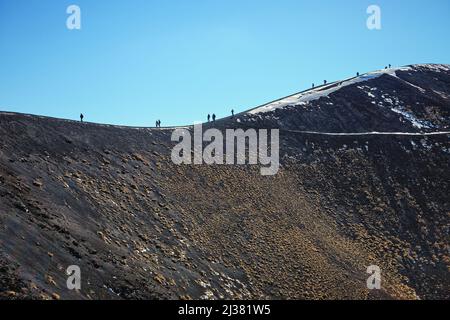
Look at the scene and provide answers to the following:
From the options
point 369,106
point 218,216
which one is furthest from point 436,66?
point 218,216

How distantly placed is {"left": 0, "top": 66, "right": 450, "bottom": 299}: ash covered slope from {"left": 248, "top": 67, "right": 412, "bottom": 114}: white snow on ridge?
531 cm

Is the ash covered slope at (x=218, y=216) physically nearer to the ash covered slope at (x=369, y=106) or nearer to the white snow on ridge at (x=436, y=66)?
the ash covered slope at (x=369, y=106)

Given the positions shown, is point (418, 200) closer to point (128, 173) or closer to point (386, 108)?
point (386, 108)

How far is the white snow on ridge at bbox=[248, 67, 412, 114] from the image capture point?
227ft

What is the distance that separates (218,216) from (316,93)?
1814 inches

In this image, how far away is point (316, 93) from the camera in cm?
7938

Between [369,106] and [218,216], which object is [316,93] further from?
[218,216]

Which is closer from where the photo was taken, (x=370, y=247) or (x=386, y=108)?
(x=370, y=247)

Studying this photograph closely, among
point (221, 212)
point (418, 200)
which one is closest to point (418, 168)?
point (418, 200)

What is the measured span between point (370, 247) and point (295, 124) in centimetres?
2466

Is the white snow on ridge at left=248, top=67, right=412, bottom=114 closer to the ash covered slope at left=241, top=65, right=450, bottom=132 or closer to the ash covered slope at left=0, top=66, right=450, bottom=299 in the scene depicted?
the ash covered slope at left=241, top=65, right=450, bottom=132

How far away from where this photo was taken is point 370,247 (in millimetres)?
44531

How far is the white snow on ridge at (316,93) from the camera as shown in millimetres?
69188
